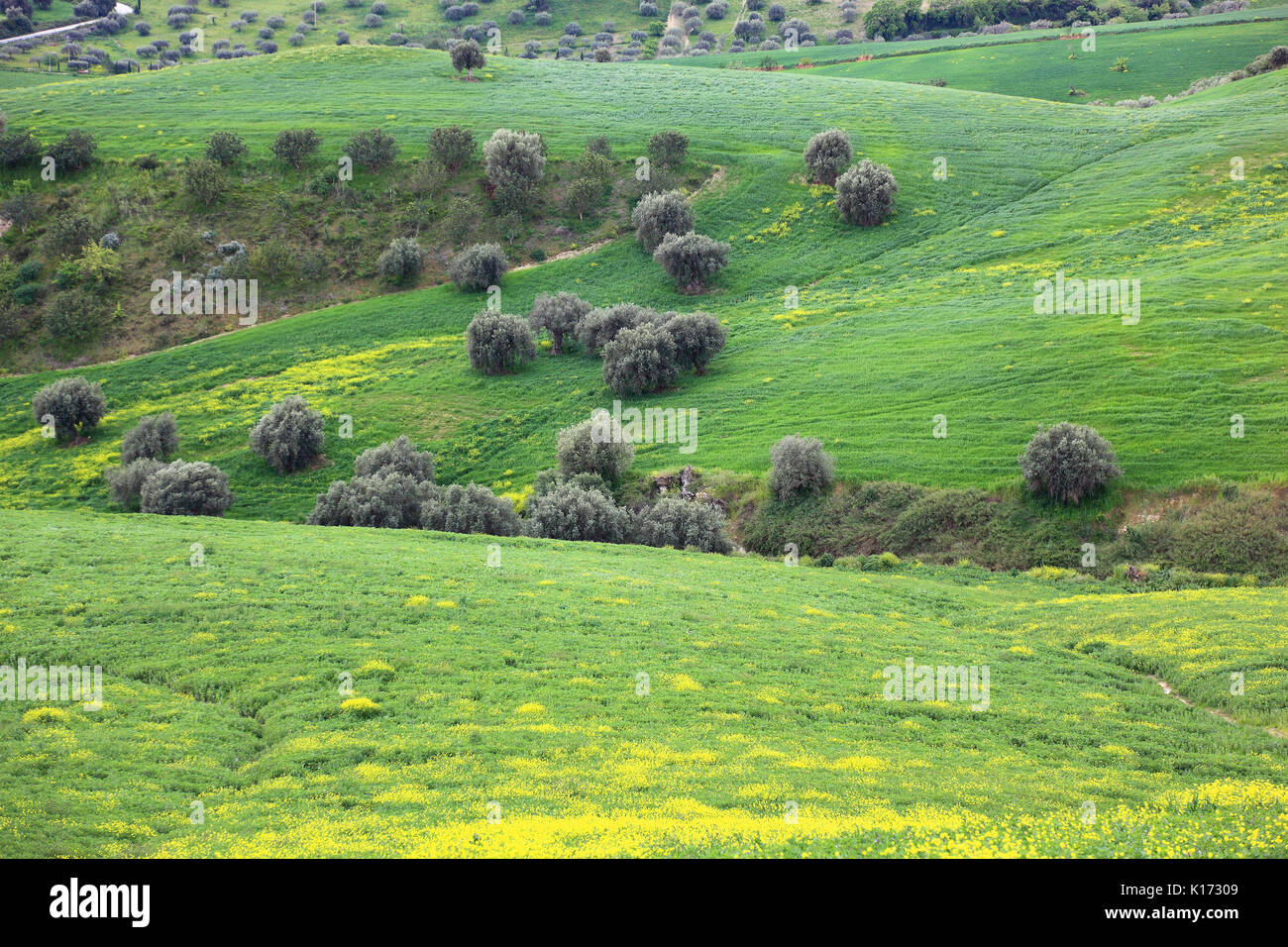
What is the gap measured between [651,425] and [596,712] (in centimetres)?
3364

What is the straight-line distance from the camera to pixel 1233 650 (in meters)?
23.6

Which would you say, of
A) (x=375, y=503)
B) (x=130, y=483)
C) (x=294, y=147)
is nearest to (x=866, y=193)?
Result: (x=375, y=503)

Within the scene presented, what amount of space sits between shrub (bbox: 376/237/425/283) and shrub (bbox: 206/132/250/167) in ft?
69.0

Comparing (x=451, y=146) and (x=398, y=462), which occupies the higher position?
(x=451, y=146)

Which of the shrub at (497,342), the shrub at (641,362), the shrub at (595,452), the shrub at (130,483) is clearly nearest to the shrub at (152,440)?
the shrub at (130,483)

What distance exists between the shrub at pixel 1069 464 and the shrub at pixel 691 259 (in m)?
36.9

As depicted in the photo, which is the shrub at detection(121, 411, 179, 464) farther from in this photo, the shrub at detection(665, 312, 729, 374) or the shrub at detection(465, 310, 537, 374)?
Result: the shrub at detection(665, 312, 729, 374)

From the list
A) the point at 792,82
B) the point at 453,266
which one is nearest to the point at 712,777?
the point at 453,266

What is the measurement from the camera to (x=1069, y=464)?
3691 centimetres

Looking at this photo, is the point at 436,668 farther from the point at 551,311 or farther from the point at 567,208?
the point at 567,208

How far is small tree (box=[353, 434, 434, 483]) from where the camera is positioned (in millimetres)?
48375

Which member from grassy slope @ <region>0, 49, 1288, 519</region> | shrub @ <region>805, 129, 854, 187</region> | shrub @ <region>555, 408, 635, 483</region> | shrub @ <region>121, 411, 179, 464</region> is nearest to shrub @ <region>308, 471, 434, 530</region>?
grassy slope @ <region>0, 49, 1288, 519</region>

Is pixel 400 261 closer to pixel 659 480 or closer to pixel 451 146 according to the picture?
pixel 451 146
